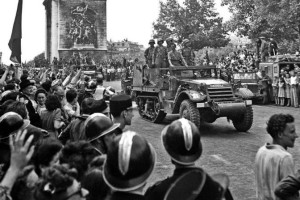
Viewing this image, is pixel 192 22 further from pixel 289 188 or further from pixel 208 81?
pixel 289 188

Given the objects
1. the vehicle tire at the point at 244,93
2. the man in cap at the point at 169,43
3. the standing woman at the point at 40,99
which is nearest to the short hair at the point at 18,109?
the standing woman at the point at 40,99

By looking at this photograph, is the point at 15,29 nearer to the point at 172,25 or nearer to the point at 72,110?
the point at 72,110

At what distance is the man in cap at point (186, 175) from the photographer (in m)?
2.49

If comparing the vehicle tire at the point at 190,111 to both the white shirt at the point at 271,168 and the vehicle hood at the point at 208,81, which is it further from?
the white shirt at the point at 271,168

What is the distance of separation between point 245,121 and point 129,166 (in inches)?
359

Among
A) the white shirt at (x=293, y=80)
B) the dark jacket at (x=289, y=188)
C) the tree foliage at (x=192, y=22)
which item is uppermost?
the tree foliage at (x=192, y=22)

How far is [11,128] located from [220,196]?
187cm

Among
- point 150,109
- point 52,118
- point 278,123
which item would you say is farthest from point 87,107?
point 150,109

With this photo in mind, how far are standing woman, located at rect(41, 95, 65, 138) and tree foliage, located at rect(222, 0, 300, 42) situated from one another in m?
22.5

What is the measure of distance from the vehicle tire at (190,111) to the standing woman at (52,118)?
5.38 meters

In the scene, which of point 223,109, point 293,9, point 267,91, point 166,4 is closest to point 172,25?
point 166,4

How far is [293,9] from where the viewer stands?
25.7 m

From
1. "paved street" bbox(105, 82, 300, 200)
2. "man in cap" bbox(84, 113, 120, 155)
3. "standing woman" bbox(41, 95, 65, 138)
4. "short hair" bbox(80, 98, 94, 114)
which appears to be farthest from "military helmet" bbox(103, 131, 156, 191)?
"paved street" bbox(105, 82, 300, 200)

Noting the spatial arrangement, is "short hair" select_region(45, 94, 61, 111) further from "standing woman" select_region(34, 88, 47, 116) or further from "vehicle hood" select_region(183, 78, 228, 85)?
"vehicle hood" select_region(183, 78, 228, 85)
